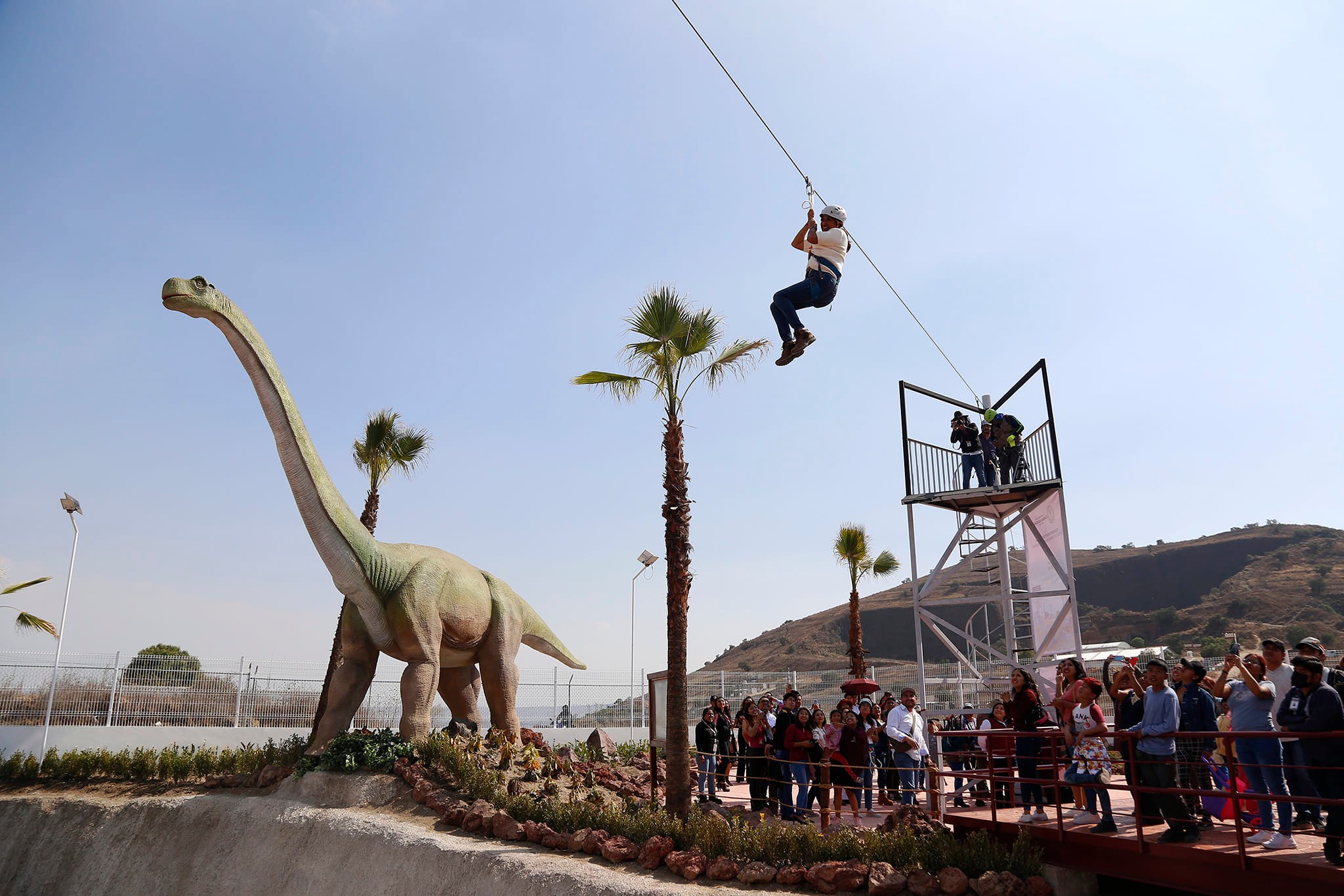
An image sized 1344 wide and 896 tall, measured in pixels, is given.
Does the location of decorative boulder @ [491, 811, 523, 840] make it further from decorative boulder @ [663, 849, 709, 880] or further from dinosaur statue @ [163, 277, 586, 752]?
dinosaur statue @ [163, 277, 586, 752]

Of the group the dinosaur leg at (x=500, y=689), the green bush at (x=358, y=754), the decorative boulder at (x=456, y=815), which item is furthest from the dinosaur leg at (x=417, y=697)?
the decorative boulder at (x=456, y=815)

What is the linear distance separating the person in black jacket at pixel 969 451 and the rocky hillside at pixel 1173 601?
1732 inches

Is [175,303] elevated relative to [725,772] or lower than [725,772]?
elevated

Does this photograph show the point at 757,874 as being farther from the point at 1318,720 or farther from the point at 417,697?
the point at 417,697

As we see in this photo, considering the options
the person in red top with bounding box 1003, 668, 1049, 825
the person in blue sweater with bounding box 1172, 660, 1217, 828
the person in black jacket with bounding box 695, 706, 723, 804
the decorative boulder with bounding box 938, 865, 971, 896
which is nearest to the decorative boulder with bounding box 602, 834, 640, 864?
the decorative boulder with bounding box 938, 865, 971, 896

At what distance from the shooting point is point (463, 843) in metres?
10.4

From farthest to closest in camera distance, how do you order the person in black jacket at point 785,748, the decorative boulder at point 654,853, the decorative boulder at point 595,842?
the person in black jacket at point 785,748 → the decorative boulder at point 595,842 → the decorative boulder at point 654,853

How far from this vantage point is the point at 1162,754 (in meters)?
7.52

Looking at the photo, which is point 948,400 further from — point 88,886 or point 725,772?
point 88,886

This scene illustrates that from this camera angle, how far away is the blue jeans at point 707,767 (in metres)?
13.7

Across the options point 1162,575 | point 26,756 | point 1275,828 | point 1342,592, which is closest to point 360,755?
point 26,756

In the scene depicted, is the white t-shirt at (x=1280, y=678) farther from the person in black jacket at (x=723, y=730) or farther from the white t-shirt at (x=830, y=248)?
the person in black jacket at (x=723, y=730)

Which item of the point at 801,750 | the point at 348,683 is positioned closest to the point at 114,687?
the point at 348,683

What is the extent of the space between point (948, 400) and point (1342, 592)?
59427 millimetres
